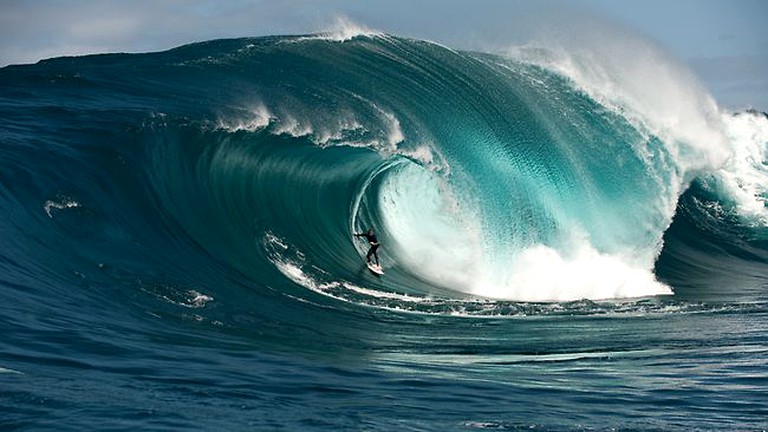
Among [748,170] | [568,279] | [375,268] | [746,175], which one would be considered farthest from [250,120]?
[748,170]

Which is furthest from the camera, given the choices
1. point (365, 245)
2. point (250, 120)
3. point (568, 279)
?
point (365, 245)

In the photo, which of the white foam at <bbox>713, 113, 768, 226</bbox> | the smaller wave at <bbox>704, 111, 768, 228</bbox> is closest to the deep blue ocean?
the smaller wave at <bbox>704, 111, 768, 228</bbox>

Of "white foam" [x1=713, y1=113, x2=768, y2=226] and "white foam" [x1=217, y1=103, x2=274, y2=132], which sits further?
"white foam" [x1=713, y1=113, x2=768, y2=226]

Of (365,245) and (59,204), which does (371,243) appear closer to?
(365,245)

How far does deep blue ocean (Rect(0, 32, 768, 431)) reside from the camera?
29.1ft

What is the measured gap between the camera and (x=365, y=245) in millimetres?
20297

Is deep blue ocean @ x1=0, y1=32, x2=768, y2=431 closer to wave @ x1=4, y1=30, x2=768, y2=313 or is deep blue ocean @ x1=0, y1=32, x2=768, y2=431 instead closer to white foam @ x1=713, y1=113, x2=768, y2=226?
wave @ x1=4, y1=30, x2=768, y2=313

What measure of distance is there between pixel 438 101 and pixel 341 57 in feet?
7.73

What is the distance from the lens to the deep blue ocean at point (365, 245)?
29.1ft

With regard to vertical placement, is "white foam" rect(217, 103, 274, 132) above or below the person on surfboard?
above

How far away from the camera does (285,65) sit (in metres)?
22.9

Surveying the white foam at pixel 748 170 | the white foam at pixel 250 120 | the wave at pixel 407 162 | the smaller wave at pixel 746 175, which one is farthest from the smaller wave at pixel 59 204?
the white foam at pixel 748 170

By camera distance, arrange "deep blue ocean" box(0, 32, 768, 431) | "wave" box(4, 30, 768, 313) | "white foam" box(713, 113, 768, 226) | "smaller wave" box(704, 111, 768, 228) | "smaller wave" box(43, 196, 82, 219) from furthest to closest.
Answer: "white foam" box(713, 113, 768, 226) → "smaller wave" box(704, 111, 768, 228) → "wave" box(4, 30, 768, 313) → "smaller wave" box(43, 196, 82, 219) → "deep blue ocean" box(0, 32, 768, 431)

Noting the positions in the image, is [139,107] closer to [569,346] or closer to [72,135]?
[72,135]
